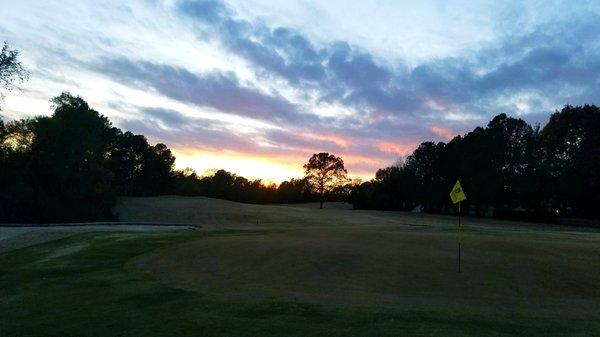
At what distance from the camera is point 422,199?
8950 cm

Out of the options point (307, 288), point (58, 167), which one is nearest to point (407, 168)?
point (58, 167)

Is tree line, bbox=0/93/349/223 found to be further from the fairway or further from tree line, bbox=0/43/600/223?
the fairway

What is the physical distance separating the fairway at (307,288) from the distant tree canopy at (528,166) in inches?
1965

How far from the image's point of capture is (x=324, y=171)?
112812 mm

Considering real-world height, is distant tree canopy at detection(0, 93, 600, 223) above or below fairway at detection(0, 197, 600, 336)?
above

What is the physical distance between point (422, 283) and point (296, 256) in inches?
215

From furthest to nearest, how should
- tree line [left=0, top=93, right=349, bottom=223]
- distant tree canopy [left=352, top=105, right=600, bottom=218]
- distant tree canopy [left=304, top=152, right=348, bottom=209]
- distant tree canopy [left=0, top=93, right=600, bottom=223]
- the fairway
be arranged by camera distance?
distant tree canopy [left=304, top=152, right=348, bottom=209] → distant tree canopy [left=352, top=105, right=600, bottom=218] → distant tree canopy [left=0, top=93, right=600, bottom=223] → tree line [left=0, top=93, right=349, bottom=223] → the fairway

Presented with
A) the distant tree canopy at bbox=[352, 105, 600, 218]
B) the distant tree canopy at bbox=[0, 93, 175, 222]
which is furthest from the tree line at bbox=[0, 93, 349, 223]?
the distant tree canopy at bbox=[352, 105, 600, 218]

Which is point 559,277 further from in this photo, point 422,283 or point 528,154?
point 528,154

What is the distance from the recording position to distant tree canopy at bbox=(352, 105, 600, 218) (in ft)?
213

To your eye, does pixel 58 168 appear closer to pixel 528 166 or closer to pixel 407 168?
pixel 407 168

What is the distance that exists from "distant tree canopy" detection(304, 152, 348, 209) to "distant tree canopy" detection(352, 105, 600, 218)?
29068 mm

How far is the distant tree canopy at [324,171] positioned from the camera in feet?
365

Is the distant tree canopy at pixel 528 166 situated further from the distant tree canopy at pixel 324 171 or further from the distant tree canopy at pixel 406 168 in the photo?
the distant tree canopy at pixel 324 171
